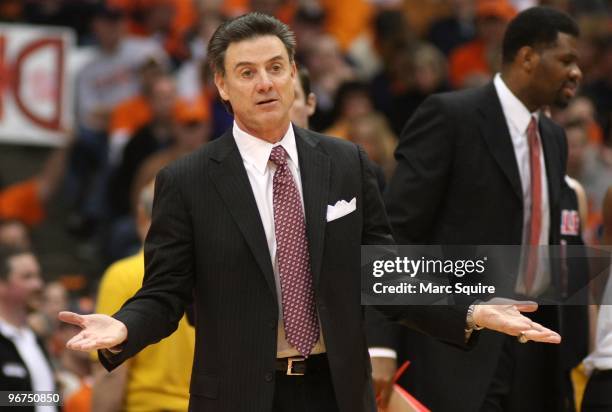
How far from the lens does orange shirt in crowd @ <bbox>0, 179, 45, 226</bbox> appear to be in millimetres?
11812

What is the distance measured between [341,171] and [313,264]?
15.2 inches

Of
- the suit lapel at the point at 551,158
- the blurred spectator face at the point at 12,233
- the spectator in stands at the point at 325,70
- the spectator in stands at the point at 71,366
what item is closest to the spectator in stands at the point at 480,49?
the spectator in stands at the point at 325,70

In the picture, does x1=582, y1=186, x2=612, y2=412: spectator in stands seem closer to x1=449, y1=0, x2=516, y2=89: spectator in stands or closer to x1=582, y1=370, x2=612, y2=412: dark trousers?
x1=582, y1=370, x2=612, y2=412: dark trousers

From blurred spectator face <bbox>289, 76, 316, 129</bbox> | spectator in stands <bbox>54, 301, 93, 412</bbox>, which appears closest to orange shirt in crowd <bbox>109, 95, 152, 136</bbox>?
spectator in stands <bbox>54, 301, 93, 412</bbox>

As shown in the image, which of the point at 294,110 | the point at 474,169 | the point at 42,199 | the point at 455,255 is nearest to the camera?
the point at 455,255

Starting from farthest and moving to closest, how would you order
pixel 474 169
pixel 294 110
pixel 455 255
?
pixel 294 110 → pixel 474 169 → pixel 455 255

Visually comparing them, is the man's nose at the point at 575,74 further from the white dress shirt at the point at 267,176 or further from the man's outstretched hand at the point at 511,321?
the white dress shirt at the point at 267,176

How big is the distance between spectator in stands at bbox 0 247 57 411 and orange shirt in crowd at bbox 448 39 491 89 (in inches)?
228

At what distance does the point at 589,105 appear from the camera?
1115cm

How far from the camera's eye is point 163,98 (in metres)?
11.4

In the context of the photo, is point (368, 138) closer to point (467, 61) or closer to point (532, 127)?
point (467, 61)

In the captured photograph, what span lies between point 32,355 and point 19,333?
0.20m

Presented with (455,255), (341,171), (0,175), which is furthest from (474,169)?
(0,175)

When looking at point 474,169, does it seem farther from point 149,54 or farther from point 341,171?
point 149,54
